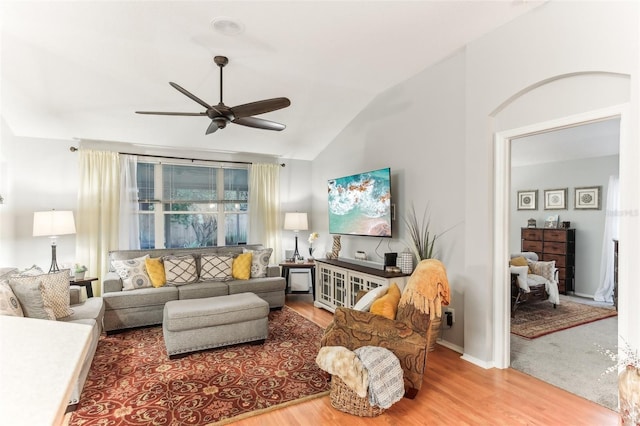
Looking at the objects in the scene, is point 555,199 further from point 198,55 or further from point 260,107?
point 198,55

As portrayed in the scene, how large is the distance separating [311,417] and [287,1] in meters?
2.94

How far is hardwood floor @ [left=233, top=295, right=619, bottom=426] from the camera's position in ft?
7.13

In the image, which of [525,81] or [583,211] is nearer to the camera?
[525,81]

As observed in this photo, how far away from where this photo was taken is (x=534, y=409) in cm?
229

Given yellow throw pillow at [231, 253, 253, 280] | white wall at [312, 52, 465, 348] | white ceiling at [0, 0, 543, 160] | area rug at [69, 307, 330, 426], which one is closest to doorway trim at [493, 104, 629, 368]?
white wall at [312, 52, 465, 348]

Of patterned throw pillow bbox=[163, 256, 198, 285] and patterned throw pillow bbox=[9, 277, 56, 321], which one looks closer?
patterned throw pillow bbox=[9, 277, 56, 321]

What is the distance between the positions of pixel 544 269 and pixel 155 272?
530 centimetres

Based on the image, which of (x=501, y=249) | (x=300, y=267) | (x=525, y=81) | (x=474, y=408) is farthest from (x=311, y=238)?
(x=525, y=81)

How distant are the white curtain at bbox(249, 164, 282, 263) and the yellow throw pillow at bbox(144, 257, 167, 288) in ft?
5.90

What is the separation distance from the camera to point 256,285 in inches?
180

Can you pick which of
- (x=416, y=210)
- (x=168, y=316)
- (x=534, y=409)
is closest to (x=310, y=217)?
(x=416, y=210)

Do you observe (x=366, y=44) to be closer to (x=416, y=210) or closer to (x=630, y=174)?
(x=416, y=210)

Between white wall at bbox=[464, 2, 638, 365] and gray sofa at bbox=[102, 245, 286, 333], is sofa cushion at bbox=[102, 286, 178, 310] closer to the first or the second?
gray sofa at bbox=[102, 245, 286, 333]

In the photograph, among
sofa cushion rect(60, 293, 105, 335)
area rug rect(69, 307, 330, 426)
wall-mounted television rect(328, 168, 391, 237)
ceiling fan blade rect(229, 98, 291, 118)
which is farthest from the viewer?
wall-mounted television rect(328, 168, 391, 237)
